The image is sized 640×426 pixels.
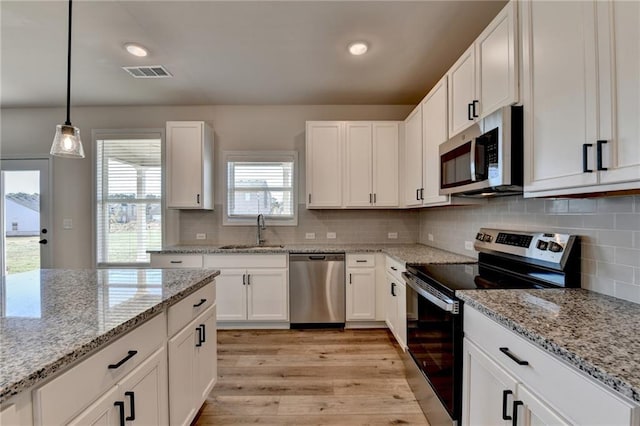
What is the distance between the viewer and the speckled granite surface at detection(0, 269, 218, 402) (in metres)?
0.77

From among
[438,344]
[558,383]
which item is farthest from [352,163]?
[558,383]

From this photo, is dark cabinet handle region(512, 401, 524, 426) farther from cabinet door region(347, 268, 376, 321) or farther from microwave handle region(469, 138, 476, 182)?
cabinet door region(347, 268, 376, 321)

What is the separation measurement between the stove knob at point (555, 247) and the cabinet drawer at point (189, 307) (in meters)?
1.97

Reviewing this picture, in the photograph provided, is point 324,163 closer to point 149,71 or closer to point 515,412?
point 149,71

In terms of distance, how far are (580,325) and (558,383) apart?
245mm

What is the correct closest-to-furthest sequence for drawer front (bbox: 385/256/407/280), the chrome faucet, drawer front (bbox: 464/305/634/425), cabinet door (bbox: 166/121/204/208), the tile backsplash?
1. drawer front (bbox: 464/305/634/425)
2. the tile backsplash
3. drawer front (bbox: 385/256/407/280)
4. cabinet door (bbox: 166/121/204/208)
5. the chrome faucet

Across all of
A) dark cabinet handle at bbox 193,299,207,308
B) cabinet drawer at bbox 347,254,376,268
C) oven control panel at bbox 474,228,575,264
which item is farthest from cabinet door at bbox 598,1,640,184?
cabinet drawer at bbox 347,254,376,268

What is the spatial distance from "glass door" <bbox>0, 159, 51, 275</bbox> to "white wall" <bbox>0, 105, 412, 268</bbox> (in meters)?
0.12

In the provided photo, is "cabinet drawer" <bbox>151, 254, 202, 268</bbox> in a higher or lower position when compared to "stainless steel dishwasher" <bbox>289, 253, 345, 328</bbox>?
higher

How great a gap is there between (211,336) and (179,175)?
2.16 m

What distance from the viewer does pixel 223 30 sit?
2.22 metres

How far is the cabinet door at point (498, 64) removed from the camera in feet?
4.84

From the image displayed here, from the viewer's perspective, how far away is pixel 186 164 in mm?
3391

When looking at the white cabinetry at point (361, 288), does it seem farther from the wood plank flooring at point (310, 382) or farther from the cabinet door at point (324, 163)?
the cabinet door at point (324, 163)
